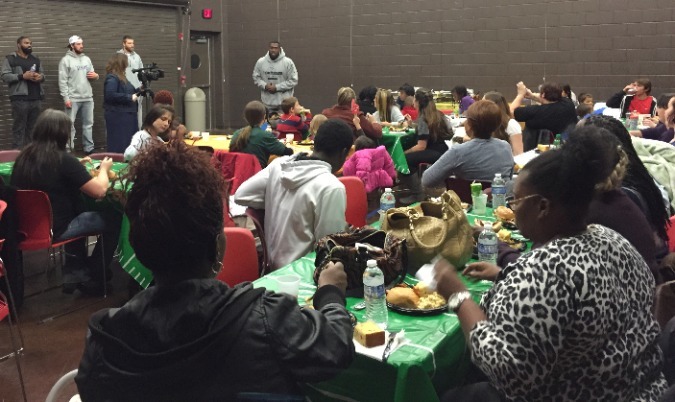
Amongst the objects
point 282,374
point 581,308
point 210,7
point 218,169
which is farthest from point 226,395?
point 210,7

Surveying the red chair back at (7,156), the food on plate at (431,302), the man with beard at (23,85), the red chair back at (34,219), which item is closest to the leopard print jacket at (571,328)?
the food on plate at (431,302)

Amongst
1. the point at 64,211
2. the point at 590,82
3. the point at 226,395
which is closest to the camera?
the point at 226,395

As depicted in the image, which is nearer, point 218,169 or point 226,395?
point 226,395

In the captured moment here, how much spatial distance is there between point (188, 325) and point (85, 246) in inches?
154

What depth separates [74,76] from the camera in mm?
10625

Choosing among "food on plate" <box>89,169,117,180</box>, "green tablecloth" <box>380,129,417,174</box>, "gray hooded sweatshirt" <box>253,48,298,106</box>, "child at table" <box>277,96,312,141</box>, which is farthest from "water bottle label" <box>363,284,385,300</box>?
"gray hooded sweatshirt" <box>253,48,298,106</box>

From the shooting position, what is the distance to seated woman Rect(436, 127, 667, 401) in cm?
164

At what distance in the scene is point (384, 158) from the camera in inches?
253

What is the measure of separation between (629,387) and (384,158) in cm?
479

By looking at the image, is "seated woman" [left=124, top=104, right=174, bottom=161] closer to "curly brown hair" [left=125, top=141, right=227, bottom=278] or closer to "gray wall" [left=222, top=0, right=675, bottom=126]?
"curly brown hair" [left=125, top=141, right=227, bottom=278]

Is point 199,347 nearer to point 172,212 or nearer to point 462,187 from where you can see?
point 172,212

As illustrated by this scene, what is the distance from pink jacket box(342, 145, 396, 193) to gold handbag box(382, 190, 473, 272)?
3.38 m

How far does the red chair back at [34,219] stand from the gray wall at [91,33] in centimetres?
707

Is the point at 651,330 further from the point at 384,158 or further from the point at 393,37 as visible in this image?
the point at 393,37
